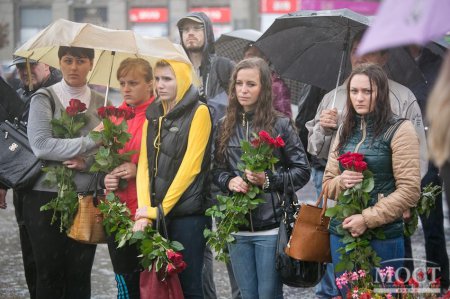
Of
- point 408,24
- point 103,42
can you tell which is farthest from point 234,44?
point 408,24

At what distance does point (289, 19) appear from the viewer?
23.7 feet

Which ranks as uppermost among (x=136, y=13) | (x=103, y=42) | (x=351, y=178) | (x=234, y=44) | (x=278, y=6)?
(x=136, y=13)

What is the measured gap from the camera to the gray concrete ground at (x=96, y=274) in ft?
27.8

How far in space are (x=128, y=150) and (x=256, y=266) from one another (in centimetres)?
119

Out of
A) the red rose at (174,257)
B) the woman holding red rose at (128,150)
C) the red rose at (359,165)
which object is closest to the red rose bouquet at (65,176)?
the woman holding red rose at (128,150)

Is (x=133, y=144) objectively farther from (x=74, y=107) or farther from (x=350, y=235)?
(x=350, y=235)

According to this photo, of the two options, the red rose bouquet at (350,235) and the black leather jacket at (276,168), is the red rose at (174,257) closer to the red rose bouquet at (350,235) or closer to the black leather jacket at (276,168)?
the black leather jacket at (276,168)

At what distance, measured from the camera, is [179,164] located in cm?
621

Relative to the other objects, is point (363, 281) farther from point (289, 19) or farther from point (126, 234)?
point (289, 19)

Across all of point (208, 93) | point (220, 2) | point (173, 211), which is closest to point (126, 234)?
point (173, 211)

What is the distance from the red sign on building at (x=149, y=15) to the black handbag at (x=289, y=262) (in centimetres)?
4244

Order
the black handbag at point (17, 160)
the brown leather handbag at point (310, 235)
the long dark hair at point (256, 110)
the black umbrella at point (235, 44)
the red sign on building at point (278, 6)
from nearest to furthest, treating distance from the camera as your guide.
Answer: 1. the brown leather handbag at point (310, 235)
2. the long dark hair at point (256, 110)
3. the black handbag at point (17, 160)
4. the black umbrella at point (235, 44)
5. the red sign on building at point (278, 6)

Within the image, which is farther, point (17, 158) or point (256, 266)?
point (17, 158)

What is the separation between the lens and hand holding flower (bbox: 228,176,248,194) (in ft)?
19.5
